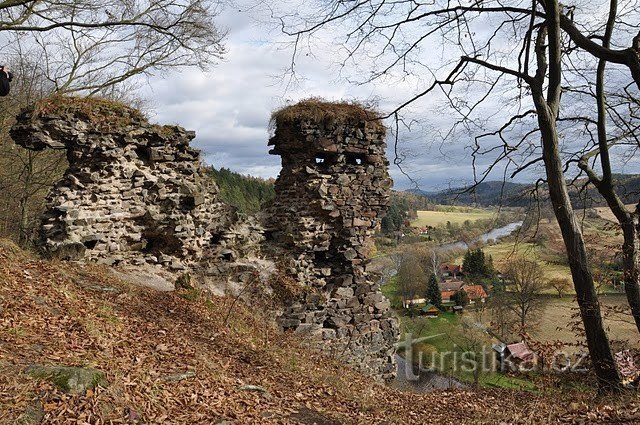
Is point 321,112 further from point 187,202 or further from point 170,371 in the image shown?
point 170,371

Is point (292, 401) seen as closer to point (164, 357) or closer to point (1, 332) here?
point (164, 357)

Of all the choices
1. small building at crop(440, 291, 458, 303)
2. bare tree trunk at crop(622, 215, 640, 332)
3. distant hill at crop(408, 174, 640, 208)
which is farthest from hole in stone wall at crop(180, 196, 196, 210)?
small building at crop(440, 291, 458, 303)

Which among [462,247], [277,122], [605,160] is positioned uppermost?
[277,122]

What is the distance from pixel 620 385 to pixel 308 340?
5.27 meters

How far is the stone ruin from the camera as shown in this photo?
26.2 ft

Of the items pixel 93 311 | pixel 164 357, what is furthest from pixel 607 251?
pixel 93 311

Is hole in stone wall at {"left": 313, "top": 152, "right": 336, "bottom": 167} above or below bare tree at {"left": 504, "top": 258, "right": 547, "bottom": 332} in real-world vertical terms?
above

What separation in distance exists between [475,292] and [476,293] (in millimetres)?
119

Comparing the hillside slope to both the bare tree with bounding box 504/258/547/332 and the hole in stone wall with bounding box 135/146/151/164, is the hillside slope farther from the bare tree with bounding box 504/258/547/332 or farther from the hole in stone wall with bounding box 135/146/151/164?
the bare tree with bounding box 504/258/547/332

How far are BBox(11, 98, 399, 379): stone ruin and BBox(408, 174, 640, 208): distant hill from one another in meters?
2.35

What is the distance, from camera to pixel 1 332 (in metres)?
4.11

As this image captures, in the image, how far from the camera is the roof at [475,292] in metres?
39.1

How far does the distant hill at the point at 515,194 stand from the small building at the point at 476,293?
103 feet

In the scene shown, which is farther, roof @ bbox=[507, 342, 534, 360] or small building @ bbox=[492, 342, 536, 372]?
roof @ bbox=[507, 342, 534, 360]
